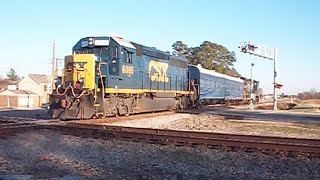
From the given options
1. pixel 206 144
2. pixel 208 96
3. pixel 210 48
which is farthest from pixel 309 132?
pixel 210 48

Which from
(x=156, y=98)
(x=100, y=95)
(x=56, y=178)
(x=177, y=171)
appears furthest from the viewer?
(x=156, y=98)

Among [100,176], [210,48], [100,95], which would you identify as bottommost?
[100,176]

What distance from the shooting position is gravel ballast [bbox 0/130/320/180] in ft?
23.3

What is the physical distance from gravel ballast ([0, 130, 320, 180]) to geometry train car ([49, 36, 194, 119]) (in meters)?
6.31

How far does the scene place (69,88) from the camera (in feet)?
56.5

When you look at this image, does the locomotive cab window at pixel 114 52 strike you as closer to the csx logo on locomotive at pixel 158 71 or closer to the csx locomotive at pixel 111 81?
the csx locomotive at pixel 111 81

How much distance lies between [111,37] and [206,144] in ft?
33.9

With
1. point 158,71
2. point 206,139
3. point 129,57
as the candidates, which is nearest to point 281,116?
point 158,71

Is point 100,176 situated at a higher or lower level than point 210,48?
lower

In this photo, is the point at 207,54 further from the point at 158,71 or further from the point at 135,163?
the point at 135,163


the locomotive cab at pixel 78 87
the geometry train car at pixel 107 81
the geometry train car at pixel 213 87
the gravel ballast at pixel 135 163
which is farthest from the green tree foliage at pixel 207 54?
the gravel ballast at pixel 135 163

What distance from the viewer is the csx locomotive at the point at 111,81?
1711 cm

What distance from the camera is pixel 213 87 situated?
3819cm

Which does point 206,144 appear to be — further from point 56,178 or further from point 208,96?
point 208,96
